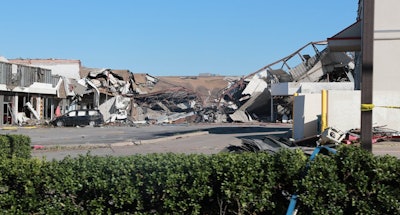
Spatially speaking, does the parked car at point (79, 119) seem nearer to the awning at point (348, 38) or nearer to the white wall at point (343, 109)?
the awning at point (348, 38)

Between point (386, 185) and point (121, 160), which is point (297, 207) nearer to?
point (386, 185)

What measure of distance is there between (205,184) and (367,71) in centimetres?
254

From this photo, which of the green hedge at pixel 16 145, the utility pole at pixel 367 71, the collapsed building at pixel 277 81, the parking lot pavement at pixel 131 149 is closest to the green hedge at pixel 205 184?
the utility pole at pixel 367 71

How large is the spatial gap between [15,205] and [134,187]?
4.83ft

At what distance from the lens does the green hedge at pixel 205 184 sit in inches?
199

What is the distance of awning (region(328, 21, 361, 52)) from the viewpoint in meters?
22.8

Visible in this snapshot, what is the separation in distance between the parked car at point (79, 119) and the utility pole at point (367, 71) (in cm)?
4145

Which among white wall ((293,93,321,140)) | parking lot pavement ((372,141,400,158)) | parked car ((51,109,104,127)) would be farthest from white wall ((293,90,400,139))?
parked car ((51,109,104,127))

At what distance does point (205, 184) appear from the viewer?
5277mm

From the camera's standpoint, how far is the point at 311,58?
47906 millimetres

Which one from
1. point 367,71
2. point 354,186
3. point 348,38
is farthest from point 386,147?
point 354,186

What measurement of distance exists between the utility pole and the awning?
57.5 feet

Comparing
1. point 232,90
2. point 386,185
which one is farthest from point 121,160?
point 232,90

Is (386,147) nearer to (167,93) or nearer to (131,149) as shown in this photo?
(131,149)
